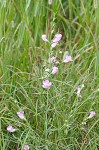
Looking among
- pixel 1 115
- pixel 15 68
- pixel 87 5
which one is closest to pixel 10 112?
pixel 1 115

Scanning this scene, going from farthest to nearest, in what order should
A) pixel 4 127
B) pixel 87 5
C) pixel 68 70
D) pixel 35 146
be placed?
pixel 87 5 → pixel 68 70 → pixel 4 127 → pixel 35 146

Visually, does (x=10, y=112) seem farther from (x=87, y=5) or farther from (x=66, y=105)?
(x=87, y=5)

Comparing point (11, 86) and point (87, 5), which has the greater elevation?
point (87, 5)

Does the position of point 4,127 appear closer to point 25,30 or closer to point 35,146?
point 35,146

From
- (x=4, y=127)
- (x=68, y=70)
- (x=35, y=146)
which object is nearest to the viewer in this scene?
(x=35, y=146)

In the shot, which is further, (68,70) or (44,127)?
(68,70)

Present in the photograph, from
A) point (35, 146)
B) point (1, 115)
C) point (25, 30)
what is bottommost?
point (35, 146)

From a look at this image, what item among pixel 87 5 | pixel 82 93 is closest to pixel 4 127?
pixel 82 93
